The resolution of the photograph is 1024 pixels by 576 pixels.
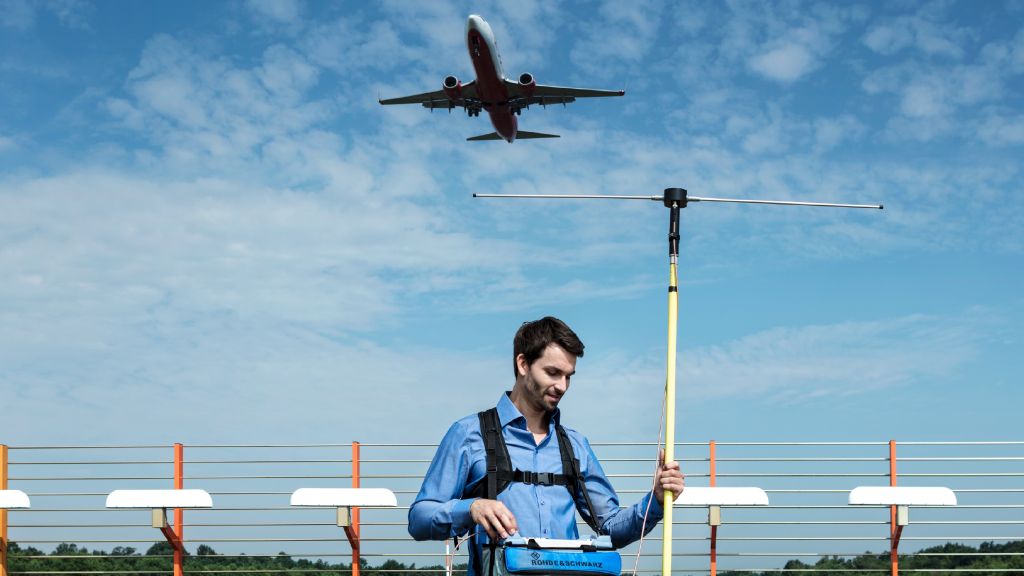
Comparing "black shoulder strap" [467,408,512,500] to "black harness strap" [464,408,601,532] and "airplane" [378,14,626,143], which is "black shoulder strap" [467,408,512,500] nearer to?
"black harness strap" [464,408,601,532]

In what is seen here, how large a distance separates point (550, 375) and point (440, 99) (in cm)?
2076

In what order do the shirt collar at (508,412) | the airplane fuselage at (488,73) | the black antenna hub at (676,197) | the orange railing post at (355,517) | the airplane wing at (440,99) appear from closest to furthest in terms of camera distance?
the shirt collar at (508,412), the black antenna hub at (676,197), the orange railing post at (355,517), the airplane fuselage at (488,73), the airplane wing at (440,99)

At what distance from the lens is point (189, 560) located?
773 cm

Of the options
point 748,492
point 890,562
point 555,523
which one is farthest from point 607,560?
point 890,562

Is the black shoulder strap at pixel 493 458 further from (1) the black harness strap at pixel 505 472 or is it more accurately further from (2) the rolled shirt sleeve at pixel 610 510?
(2) the rolled shirt sleeve at pixel 610 510

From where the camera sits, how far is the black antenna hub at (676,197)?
269 cm

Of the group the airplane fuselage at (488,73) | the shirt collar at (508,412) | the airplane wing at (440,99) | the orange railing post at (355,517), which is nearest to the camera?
the shirt collar at (508,412)

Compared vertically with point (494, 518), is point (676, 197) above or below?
above

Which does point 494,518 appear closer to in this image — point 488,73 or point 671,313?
point 671,313

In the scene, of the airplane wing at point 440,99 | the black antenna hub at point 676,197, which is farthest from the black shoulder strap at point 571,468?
the airplane wing at point 440,99

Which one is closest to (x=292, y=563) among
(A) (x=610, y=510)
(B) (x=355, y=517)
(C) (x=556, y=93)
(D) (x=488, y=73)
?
(B) (x=355, y=517)

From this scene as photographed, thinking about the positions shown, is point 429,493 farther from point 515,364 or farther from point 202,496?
point 202,496

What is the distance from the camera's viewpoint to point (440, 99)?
22.7 meters

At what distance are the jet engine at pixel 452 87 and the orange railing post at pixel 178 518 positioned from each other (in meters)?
13.3
